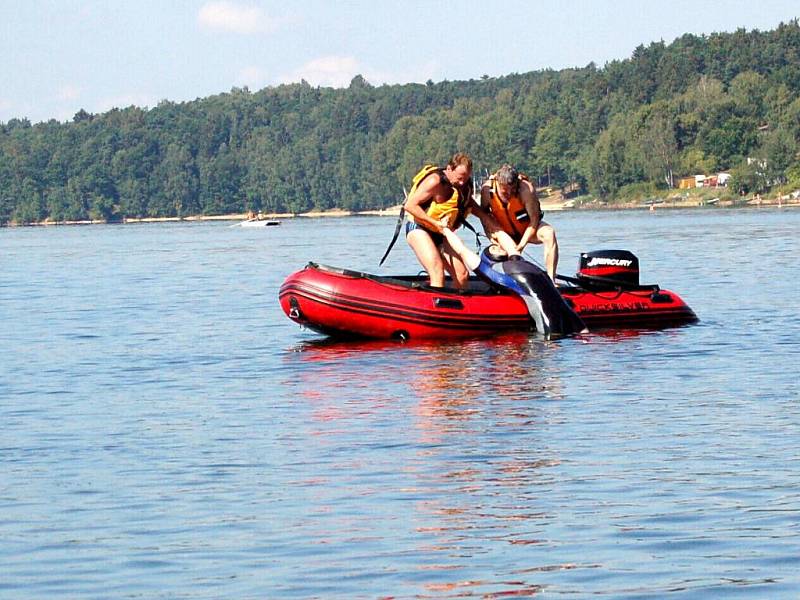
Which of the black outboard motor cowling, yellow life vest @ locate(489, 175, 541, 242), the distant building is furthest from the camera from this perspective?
the distant building

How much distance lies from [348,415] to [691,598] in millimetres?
5797

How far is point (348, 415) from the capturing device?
42.1 ft

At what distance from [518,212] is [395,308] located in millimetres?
1849

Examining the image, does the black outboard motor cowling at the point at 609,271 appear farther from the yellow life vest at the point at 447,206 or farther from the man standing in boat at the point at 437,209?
the yellow life vest at the point at 447,206

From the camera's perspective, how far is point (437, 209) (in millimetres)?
18203

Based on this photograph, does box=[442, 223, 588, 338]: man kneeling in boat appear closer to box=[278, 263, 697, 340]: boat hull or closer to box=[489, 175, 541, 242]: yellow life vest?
box=[278, 263, 697, 340]: boat hull

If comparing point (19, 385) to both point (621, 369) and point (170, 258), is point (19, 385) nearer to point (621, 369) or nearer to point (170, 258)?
point (621, 369)

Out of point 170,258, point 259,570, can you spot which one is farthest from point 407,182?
point 259,570

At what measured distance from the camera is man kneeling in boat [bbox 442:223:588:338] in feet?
59.5

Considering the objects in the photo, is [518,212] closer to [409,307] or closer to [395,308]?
[409,307]

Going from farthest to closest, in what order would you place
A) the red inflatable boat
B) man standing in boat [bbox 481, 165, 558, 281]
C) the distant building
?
1. the distant building
2. man standing in boat [bbox 481, 165, 558, 281]
3. the red inflatable boat

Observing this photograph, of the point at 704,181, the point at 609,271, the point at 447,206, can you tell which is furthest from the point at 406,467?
the point at 704,181

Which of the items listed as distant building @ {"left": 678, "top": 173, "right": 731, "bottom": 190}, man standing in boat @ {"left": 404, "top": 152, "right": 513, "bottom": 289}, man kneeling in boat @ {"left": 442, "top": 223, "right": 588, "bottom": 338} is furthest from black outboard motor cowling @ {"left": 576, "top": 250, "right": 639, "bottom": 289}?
distant building @ {"left": 678, "top": 173, "right": 731, "bottom": 190}

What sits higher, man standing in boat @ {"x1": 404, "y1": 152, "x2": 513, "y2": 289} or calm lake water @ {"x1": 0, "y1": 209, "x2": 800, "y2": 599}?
man standing in boat @ {"x1": 404, "y1": 152, "x2": 513, "y2": 289}
